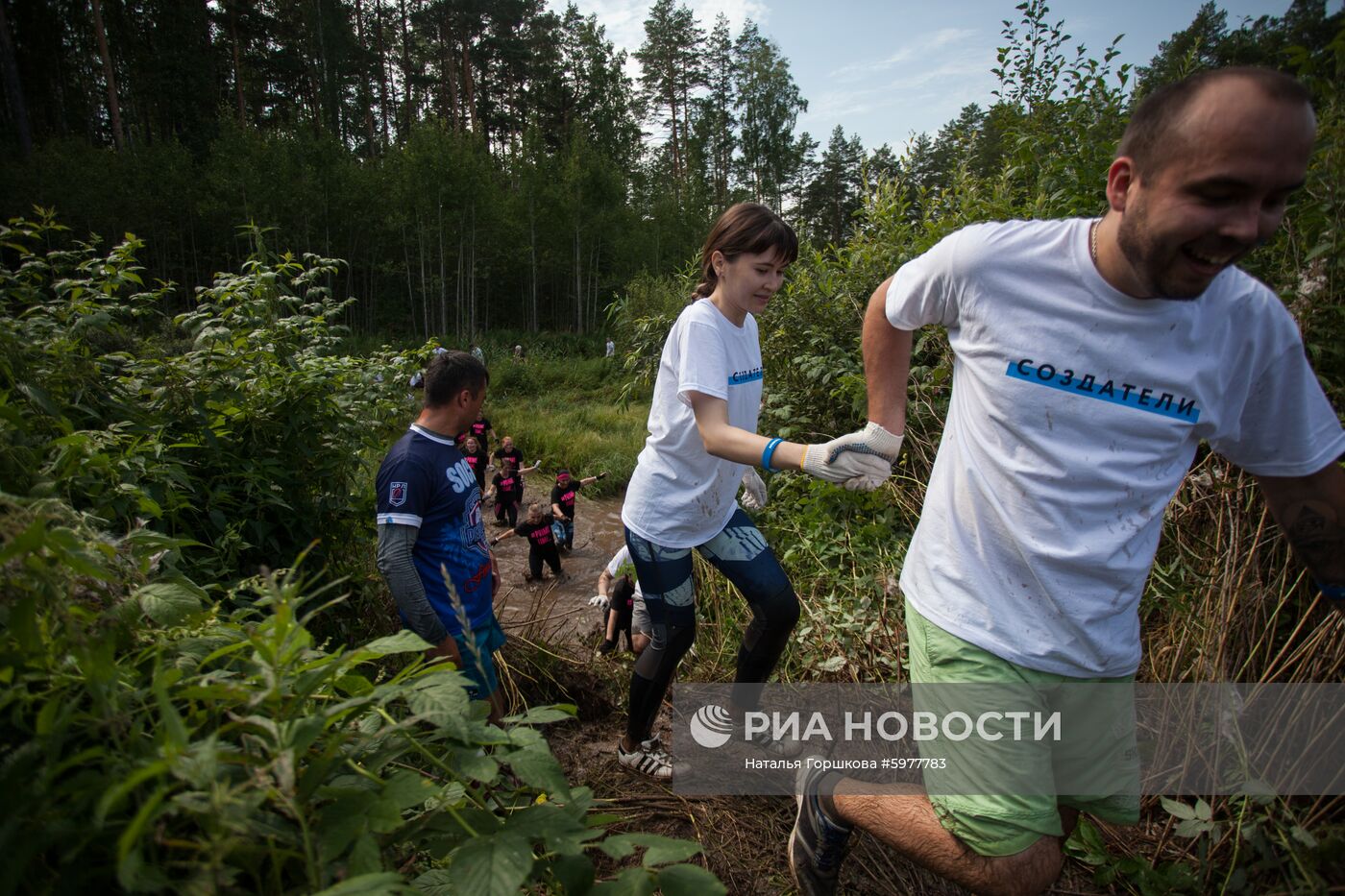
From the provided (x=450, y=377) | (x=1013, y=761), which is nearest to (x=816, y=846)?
(x=1013, y=761)

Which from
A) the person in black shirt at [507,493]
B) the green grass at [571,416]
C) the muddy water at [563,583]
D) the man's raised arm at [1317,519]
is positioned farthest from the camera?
the green grass at [571,416]

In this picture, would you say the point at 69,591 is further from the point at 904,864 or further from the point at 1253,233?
the point at 904,864

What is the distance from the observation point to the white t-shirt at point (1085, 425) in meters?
1.33

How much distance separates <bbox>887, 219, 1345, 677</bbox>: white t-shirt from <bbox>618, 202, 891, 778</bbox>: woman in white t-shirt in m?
0.90

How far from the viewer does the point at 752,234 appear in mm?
2270

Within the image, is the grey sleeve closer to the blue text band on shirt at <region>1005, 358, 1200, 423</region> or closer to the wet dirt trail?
the wet dirt trail

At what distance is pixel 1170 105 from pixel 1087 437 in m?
0.61

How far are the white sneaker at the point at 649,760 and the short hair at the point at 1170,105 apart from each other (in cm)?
226

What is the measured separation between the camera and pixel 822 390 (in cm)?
425

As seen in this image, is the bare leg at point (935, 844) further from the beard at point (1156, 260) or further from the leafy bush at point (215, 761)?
the beard at point (1156, 260)

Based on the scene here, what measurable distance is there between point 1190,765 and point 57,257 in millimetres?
4599

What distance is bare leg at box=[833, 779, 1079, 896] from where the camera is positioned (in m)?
1.38

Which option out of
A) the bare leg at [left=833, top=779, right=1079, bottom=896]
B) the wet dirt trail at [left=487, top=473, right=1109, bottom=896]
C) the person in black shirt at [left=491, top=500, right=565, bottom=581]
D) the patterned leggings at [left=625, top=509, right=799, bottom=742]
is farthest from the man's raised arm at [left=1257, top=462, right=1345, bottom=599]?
the person in black shirt at [left=491, top=500, right=565, bottom=581]

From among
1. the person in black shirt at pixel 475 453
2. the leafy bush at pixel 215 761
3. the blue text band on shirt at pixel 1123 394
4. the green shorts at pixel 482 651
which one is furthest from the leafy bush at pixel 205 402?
the person in black shirt at pixel 475 453
